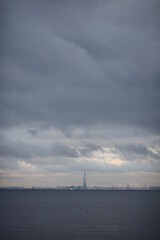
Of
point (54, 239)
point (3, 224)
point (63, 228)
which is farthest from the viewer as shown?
point (3, 224)

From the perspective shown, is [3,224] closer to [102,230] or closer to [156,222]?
[102,230]

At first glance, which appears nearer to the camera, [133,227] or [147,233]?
[147,233]

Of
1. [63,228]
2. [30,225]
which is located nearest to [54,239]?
Result: [63,228]

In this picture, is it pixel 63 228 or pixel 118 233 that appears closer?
pixel 118 233

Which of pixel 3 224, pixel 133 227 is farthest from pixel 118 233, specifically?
pixel 3 224

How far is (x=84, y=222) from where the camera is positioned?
14350 cm

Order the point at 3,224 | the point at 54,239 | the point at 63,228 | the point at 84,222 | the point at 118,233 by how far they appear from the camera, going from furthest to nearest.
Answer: the point at 84,222 < the point at 3,224 < the point at 63,228 < the point at 118,233 < the point at 54,239

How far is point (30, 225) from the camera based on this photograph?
132m

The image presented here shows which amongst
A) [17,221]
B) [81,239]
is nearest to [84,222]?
[17,221]

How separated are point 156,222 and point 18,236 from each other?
218ft

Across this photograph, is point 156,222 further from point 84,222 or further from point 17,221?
point 17,221

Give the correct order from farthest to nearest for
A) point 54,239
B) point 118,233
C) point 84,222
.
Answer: point 84,222 < point 118,233 < point 54,239

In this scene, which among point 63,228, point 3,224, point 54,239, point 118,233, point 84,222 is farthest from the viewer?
point 84,222

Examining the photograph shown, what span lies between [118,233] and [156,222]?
119 feet
